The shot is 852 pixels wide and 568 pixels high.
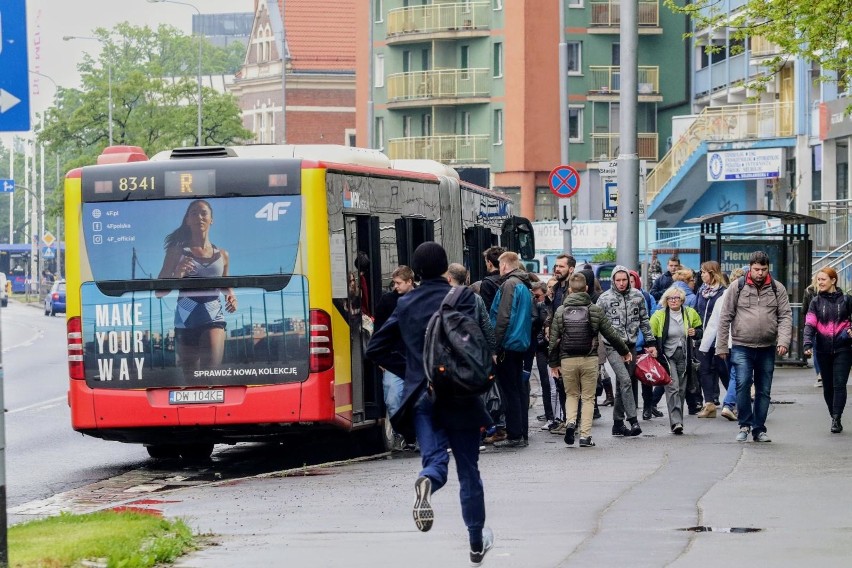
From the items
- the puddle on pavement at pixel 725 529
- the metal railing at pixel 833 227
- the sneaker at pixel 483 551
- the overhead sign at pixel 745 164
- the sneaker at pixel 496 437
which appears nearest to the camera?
the sneaker at pixel 483 551

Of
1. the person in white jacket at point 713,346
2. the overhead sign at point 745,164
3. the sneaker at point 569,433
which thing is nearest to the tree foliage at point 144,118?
the overhead sign at point 745,164

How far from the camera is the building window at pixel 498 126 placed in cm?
7412

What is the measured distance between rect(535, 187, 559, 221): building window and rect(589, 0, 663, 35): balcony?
23.2ft

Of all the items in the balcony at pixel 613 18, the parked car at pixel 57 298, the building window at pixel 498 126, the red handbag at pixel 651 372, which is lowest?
the parked car at pixel 57 298

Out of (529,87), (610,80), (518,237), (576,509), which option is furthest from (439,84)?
(576,509)

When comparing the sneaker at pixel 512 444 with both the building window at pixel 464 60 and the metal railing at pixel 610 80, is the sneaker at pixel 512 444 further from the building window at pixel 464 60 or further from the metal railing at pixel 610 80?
the building window at pixel 464 60

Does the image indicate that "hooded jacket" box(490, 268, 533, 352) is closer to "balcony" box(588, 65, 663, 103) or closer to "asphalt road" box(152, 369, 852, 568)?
"asphalt road" box(152, 369, 852, 568)

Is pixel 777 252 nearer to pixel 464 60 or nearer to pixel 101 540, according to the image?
pixel 101 540

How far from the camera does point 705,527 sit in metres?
10.8

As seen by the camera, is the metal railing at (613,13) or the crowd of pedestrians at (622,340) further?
the metal railing at (613,13)

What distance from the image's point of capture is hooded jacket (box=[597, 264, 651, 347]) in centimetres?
1797

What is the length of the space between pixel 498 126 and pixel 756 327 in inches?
2296

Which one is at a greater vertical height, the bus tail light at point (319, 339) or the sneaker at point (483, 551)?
the bus tail light at point (319, 339)

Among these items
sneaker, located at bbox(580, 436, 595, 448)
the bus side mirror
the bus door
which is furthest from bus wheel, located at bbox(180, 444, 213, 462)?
the bus side mirror
